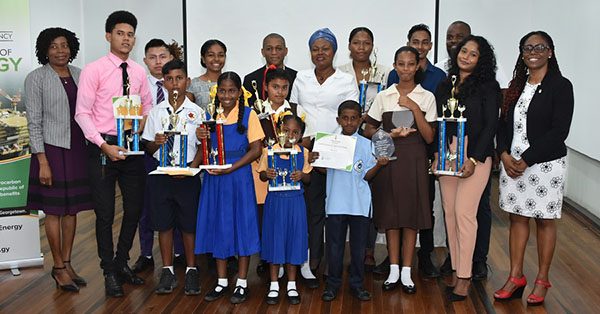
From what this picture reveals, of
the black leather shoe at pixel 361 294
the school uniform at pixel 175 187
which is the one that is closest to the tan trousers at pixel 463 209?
the black leather shoe at pixel 361 294

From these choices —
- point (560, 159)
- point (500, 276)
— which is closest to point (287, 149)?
point (560, 159)

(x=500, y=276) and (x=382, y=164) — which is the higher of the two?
(x=382, y=164)

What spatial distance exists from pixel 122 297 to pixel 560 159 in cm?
288

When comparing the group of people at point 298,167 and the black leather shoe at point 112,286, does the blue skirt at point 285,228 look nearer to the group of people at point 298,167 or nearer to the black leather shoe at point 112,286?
the group of people at point 298,167

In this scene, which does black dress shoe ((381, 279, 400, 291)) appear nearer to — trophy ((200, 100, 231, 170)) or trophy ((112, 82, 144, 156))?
trophy ((200, 100, 231, 170))

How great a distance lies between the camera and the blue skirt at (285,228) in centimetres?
402

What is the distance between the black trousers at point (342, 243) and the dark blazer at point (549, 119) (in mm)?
1082

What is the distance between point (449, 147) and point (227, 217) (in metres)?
1.45

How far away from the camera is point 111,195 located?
4199mm

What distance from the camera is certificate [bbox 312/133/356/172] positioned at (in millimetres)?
3900

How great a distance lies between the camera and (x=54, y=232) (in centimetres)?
429

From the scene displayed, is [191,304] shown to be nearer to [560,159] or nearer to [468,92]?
[468,92]

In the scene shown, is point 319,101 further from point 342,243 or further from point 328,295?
point 328,295

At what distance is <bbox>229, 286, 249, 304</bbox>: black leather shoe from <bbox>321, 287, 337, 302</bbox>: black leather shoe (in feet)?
1.65
